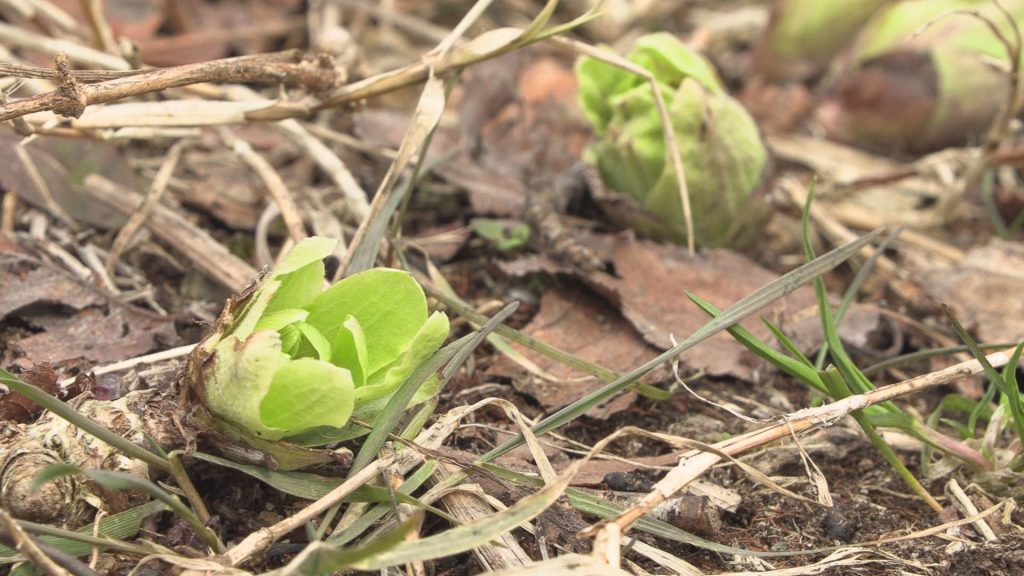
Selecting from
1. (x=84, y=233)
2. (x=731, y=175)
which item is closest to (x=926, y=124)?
(x=731, y=175)

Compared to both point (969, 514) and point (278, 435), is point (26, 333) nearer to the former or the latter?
point (278, 435)

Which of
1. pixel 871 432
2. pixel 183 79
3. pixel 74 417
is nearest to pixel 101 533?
pixel 74 417

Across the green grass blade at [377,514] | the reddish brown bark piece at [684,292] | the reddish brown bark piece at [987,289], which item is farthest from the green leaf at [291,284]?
the reddish brown bark piece at [987,289]

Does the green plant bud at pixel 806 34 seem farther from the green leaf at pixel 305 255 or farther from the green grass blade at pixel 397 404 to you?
the green leaf at pixel 305 255

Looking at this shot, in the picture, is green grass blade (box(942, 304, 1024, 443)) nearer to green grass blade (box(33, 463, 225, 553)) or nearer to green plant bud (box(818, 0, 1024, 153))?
green grass blade (box(33, 463, 225, 553))

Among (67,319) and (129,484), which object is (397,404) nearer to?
(129,484)

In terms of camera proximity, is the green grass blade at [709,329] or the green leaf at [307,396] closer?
the green leaf at [307,396]
